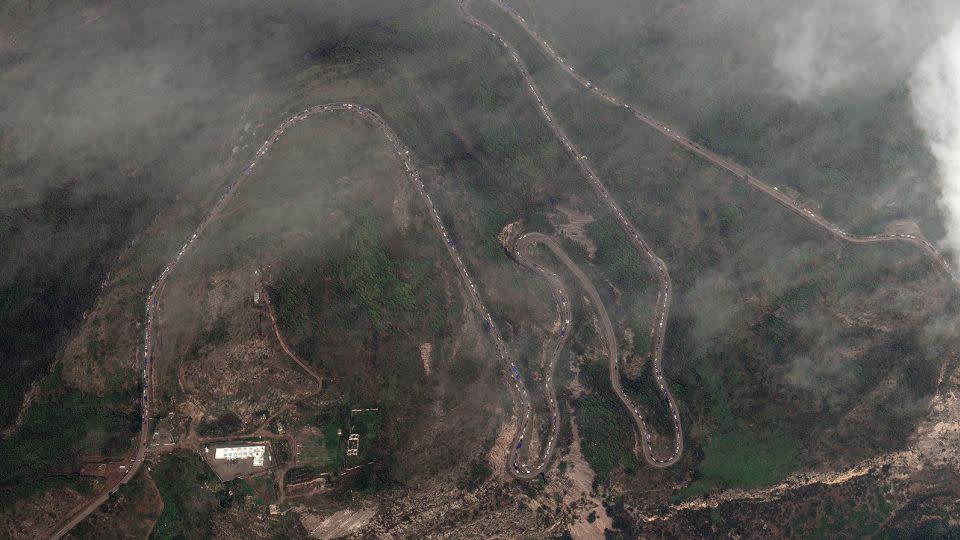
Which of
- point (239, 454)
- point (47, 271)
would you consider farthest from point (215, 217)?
point (239, 454)

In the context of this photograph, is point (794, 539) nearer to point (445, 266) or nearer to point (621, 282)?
point (621, 282)

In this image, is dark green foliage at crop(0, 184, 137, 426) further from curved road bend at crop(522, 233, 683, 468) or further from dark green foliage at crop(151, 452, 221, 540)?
curved road bend at crop(522, 233, 683, 468)

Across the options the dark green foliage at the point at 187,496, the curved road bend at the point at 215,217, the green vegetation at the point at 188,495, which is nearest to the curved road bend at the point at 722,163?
the curved road bend at the point at 215,217

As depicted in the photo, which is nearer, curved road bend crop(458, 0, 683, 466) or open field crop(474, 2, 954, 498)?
open field crop(474, 2, 954, 498)

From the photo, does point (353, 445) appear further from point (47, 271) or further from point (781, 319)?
point (781, 319)

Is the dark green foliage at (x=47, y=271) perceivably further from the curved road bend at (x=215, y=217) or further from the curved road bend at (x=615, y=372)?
the curved road bend at (x=615, y=372)

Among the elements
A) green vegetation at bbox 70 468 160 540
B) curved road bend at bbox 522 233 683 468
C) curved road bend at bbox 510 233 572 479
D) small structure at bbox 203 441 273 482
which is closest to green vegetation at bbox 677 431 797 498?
curved road bend at bbox 522 233 683 468

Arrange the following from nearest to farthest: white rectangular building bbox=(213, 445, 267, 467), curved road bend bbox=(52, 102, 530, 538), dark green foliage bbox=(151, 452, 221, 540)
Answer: dark green foliage bbox=(151, 452, 221, 540), curved road bend bbox=(52, 102, 530, 538), white rectangular building bbox=(213, 445, 267, 467)
